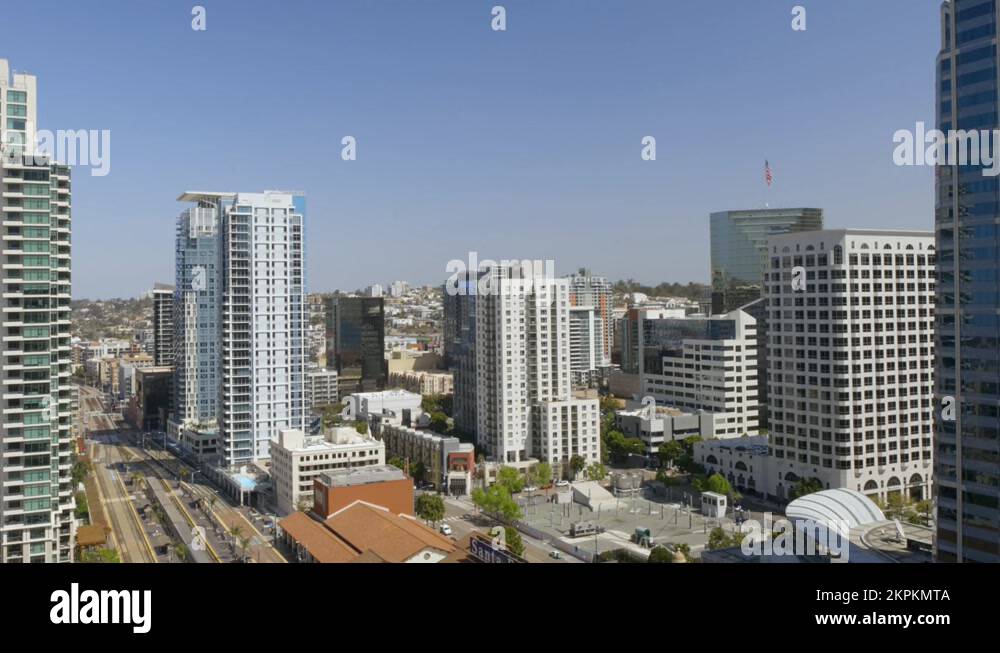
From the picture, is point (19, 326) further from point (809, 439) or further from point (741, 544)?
point (809, 439)

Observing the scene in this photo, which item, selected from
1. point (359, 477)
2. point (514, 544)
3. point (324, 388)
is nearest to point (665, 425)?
point (514, 544)

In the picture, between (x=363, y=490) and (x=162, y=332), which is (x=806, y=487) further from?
(x=162, y=332)

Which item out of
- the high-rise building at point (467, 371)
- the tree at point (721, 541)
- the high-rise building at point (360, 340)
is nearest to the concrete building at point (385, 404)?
the high-rise building at point (467, 371)

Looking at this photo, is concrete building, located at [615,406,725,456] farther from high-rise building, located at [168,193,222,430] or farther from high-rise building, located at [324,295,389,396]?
high-rise building, located at [324,295,389,396]

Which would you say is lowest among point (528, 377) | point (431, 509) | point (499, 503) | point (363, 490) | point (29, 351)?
point (431, 509)

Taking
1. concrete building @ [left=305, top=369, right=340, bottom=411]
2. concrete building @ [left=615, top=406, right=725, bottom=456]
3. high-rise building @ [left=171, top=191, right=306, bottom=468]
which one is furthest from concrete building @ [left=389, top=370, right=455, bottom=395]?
concrete building @ [left=615, top=406, right=725, bottom=456]

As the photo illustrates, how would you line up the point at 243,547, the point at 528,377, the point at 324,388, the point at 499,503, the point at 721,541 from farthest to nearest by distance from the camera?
1. the point at 324,388
2. the point at 528,377
3. the point at 499,503
4. the point at 243,547
5. the point at 721,541

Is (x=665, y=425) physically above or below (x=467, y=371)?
below

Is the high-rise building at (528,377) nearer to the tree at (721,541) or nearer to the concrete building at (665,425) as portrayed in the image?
the concrete building at (665,425)
